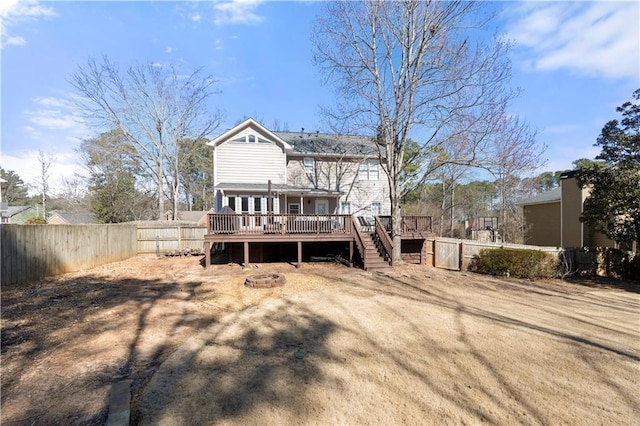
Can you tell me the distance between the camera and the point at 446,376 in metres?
3.78

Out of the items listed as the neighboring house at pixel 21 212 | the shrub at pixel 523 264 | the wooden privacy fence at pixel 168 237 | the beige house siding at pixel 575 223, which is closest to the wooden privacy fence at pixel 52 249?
the wooden privacy fence at pixel 168 237

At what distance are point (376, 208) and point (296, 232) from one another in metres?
7.79

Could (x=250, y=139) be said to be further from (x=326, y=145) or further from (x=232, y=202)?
(x=326, y=145)

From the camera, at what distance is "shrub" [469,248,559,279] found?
36.7 ft

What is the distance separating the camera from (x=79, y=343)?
14.8 feet

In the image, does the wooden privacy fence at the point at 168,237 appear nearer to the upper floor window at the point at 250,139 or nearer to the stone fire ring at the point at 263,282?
the upper floor window at the point at 250,139

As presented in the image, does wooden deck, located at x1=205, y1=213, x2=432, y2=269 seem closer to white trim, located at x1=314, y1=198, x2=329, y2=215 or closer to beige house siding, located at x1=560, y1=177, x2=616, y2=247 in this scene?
white trim, located at x1=314, y1=198, x2=329, y2=215

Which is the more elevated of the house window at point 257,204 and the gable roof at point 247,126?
the gable roof at point 247,126

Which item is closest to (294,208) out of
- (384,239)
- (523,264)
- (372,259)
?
(384,239)

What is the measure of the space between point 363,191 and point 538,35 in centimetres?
1064

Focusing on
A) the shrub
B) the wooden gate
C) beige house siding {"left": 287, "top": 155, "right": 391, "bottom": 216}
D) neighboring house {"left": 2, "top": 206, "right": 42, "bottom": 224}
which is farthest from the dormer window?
neighboring house {"left": 2, "top": 206, "right": 42, "bottom": 224}

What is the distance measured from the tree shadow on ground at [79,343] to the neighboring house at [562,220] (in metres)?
16.5

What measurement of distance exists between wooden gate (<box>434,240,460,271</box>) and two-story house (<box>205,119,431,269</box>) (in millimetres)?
888

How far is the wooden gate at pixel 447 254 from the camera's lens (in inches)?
514
